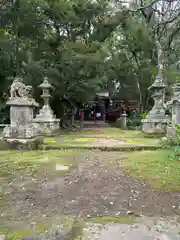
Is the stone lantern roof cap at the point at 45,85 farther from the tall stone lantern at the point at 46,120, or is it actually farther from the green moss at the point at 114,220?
the green moss at the point at 114,220

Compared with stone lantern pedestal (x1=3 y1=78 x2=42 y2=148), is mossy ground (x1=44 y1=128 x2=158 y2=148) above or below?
below

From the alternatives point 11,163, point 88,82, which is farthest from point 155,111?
point 11,163

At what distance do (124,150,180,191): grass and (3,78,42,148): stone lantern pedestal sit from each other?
8.49 feet

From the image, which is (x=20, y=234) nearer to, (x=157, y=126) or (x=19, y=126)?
(x=19, y=126)

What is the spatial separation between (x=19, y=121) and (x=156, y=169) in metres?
3.83

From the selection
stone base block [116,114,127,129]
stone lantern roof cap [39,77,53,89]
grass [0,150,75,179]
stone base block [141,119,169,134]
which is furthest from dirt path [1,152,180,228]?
stone base block [116,114,127,129]

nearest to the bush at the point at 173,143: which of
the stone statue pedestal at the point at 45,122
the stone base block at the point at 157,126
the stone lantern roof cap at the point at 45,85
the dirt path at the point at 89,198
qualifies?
the dirt path at the point at 89,198

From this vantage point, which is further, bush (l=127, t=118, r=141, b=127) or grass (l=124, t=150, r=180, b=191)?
bush (l=127, t=118, r=141, b=127)

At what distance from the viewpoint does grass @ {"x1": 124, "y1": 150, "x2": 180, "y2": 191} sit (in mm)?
3838

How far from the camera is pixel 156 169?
15.0 feet

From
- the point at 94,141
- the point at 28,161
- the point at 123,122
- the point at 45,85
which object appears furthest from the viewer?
the point at 123,122

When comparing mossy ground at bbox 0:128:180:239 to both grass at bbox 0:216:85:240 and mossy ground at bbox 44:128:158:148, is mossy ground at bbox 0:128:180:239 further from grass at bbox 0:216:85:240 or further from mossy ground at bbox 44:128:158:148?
mossy ground at bbox 44:128:158:148

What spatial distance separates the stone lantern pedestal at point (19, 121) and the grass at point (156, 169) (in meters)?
2.59

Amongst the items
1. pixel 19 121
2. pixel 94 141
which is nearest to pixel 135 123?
pixel 94 141
